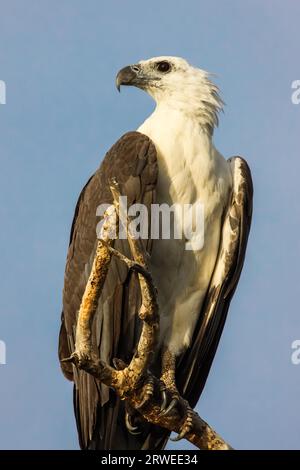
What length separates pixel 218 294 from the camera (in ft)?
27.0


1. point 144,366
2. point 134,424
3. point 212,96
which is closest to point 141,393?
point 144,366

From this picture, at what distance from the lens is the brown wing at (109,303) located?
7668 mm

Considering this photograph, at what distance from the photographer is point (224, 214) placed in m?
8.34

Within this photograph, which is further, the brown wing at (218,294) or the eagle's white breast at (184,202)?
the brown wing at (218,294)

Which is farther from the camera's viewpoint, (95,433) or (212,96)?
(212,96)

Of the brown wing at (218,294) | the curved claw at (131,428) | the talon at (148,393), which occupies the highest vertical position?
the brown wing at (218,294)

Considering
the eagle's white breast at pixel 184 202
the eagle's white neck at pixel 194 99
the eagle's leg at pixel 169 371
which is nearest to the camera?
the eagle's leg at pixel 169 371

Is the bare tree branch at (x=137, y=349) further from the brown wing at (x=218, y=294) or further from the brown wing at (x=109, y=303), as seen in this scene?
the brown wing at (x=218, y=294)

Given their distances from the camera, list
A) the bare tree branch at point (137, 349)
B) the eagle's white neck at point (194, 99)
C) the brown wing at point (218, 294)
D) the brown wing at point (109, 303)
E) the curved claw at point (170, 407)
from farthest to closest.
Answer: the eagle's white neck at point (194, 99) → the brown wing at point (218, 294) → the brown wing at point (109, 303) → the curved claw at point (170, 407) → the bare tree branch at point (137, 349)

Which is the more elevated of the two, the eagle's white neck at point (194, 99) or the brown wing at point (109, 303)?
the eagle's white neck at point (194, 99)

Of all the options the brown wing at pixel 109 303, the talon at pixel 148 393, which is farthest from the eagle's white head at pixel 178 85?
the talon at pixel 148 393

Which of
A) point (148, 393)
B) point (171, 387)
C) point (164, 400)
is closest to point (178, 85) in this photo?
point (171, 387)
